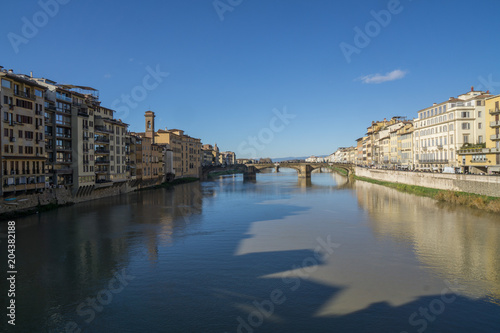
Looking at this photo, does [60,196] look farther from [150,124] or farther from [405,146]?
[405,146]

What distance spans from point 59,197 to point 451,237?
116 feet

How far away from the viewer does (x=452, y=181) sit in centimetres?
3950

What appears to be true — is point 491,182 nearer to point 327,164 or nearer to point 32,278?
point 32,278

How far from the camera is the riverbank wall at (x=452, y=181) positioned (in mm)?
32438

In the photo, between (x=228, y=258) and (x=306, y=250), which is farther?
(x=306, y=250)

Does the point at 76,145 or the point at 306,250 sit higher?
the point at 76,145

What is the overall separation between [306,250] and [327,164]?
277ft

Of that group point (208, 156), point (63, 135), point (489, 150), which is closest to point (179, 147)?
point (63, 135)

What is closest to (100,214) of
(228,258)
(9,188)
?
(9,188)

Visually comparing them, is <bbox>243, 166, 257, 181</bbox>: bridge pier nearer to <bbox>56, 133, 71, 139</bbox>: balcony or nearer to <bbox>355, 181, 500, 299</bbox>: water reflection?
<bbox>56, 133, 71, 139</bbox>: balcony

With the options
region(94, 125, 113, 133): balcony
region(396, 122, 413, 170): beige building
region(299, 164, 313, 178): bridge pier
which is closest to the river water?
region(94, 125, 113, 133): balcony

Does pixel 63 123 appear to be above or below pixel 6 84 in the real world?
below

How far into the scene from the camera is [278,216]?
106 feet

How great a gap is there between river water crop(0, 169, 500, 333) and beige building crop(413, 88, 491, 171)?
2117cm
